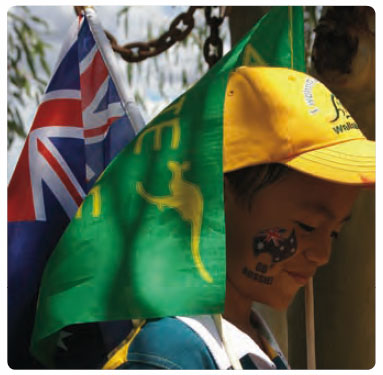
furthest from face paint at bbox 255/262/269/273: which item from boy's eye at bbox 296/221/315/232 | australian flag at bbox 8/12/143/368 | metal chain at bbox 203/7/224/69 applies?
metal chain at bbox 203/7/224/69

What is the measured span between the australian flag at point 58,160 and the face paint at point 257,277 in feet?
1.96

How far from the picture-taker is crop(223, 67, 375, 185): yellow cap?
1409 millimetres

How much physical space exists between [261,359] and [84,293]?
14.6 inches

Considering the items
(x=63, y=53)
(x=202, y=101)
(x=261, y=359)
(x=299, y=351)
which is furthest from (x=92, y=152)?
(x=299, y=351)

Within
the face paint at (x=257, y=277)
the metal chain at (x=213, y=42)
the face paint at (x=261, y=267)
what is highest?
the metal chain at (x=213, y=42)

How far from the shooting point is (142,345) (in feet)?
4.14

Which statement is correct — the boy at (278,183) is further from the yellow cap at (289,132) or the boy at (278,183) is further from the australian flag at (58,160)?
the australian flag at (58,160)

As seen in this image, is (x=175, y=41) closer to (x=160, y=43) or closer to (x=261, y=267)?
(x=160, y=43)

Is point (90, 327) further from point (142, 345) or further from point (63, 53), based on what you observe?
point (63, 53)

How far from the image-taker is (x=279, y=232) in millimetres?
1442

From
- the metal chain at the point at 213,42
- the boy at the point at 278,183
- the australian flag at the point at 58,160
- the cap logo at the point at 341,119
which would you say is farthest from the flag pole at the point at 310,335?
the metal chain at the point at 213,42

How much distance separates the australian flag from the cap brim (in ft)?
2.56

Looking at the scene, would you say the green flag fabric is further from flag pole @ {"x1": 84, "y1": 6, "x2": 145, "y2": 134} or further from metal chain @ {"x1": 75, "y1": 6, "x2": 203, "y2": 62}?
metal chain @ {"x1": 75, "y1": 6, "x2": 203, "y2": 62}

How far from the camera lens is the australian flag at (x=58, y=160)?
179 centimetres
